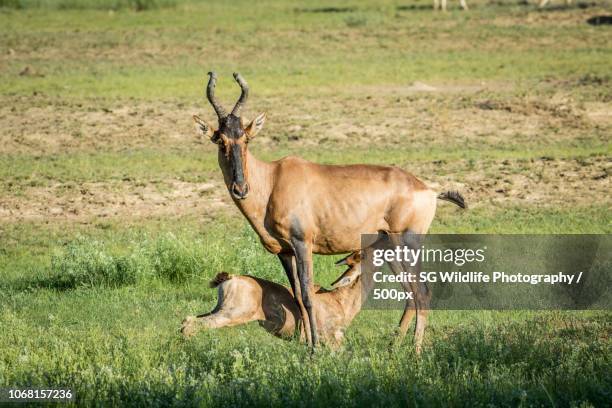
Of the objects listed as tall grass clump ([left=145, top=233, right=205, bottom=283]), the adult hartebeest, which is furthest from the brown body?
tall grass clump ([left=145, top=233, right=205, bottom=283])

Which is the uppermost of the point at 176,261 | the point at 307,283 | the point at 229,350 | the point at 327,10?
the point at 307,283

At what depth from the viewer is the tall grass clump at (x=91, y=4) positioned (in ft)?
124

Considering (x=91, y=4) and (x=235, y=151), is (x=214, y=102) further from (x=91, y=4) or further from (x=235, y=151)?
(x=91, y=4)

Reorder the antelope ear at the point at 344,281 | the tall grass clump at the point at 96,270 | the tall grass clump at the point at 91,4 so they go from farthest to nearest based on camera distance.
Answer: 1. the tall grass clump at the point at 91,4
2. the tall grass clump at the point at 96,270
3. the antelope ear at the point at 344,281

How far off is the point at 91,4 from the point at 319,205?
96.8 feet

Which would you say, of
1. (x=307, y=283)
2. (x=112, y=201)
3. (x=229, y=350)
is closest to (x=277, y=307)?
(x=307, y=283)

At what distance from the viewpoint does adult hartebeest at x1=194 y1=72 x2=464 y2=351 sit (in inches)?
419

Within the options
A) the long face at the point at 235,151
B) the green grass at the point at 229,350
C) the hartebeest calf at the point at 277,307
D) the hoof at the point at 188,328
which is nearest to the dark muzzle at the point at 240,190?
the long face at the point at 235,151

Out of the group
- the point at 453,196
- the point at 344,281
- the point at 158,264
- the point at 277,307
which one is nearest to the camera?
the point at 277,307

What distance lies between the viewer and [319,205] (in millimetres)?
10719

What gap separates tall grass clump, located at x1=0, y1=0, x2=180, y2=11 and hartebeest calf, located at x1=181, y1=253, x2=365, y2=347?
91.6ft

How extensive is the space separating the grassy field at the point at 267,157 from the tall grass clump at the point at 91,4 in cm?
40

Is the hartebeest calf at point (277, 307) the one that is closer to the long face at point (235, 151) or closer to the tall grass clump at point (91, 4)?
the long face at point (235, 151)

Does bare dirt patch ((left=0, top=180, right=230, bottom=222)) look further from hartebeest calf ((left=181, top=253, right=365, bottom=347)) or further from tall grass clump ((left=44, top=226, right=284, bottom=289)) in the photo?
hartebeest calf ((left=181, top=253, right=365, bottom=347))
